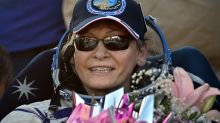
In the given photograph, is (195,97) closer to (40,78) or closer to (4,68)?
(4,68)

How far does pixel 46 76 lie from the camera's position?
10.6ft

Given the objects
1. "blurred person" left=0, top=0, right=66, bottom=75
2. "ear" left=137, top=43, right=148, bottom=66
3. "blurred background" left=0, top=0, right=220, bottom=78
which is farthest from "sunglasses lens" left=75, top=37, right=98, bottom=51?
"blurred person" left=0, top=0, right=66, bottom=75

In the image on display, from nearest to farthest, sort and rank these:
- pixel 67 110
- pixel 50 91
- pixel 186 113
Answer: pixel 186 113 → pixel 67 110 → pixel 50 91

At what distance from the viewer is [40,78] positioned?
10.6 feet

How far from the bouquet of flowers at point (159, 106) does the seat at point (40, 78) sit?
710 mm

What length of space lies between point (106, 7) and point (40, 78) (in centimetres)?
68

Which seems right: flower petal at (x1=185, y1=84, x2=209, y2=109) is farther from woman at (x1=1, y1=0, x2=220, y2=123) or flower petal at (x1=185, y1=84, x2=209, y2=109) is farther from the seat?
the seat

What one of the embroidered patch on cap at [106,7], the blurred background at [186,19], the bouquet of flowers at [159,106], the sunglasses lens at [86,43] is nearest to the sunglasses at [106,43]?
the sunglasses lens at [86,43]

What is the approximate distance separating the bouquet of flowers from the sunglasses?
0.24m

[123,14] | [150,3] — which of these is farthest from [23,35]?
[123,14]

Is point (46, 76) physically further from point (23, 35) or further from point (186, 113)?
point (186, 113)

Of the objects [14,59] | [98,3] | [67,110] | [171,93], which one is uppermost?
[98,3]

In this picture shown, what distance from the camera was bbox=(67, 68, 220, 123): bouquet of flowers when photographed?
6.47 ft

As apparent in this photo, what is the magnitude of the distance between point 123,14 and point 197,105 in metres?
0.63
